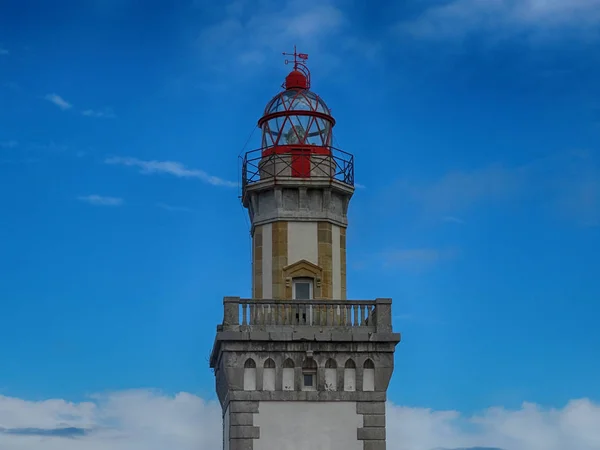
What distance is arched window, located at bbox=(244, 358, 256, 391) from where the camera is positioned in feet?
122

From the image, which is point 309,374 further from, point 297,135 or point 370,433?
point 297,135

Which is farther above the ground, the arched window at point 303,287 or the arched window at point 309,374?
the arched window at point 303,287

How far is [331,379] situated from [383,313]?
2.24m

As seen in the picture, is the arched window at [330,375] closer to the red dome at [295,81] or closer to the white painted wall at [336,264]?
the white painted wall at [336,264]

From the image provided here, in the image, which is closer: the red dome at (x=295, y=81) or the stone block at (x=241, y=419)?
the stone block at (x=241, y=419)

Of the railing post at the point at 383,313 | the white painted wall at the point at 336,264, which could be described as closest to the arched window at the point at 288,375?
the railing post at the point at 383,313

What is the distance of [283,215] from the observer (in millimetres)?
39875

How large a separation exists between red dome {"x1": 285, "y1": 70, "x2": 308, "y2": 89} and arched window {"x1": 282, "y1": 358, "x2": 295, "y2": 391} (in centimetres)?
884

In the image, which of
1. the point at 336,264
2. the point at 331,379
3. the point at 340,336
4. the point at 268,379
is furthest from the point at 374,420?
the point at 336,264

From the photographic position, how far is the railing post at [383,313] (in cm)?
3772

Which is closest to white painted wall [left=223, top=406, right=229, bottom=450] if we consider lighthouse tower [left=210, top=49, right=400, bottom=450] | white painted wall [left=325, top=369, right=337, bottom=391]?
lighthouse tower [left=210, top=49, right=400, bottom=450]

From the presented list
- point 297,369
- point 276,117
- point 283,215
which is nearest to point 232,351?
point 297,369

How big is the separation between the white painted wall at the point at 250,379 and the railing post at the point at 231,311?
50.8 inches

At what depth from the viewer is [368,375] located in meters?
37.6
